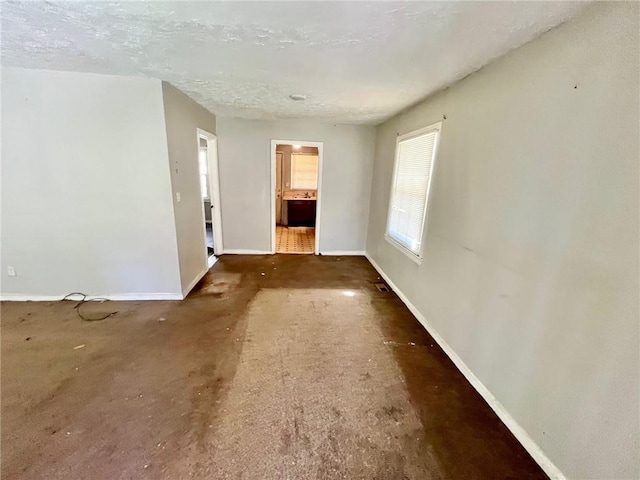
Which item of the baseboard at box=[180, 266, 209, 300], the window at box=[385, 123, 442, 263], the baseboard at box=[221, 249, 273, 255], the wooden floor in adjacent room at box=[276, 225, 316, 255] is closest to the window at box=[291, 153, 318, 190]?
the wooden floor in adjacent room at box=[276, 225, 316, 255]

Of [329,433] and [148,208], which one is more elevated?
[148,208]

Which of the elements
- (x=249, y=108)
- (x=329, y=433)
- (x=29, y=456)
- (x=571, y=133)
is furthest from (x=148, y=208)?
(x=571, y=133)

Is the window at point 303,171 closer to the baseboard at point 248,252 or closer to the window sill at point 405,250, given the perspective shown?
the baseboard at point 248,252

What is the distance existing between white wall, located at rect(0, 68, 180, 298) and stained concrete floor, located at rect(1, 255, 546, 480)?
0.34m

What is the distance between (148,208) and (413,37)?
2.78 metres

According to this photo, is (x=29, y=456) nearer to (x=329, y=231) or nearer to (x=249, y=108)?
(x=249, y=108)

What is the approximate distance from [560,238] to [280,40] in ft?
6.26

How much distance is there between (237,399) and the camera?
1.84 m

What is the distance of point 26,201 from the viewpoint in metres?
2.75

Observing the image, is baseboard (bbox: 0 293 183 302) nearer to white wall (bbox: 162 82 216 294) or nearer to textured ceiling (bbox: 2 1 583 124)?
white wall (bbox: 162 82 216 294)

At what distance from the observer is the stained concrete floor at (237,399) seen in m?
1.45

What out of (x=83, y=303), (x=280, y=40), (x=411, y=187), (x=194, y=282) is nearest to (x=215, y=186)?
(x=194, y=282)

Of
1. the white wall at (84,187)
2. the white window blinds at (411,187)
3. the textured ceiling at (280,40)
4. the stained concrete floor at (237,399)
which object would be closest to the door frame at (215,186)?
the white wall at (84,187)

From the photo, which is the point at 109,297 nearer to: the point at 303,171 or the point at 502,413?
the point at 502,413
